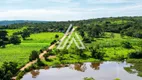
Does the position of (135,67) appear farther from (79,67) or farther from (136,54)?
(79,67)

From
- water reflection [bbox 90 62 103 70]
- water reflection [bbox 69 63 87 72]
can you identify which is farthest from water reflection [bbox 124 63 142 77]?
water reflection [bbox 69 63 87 72]

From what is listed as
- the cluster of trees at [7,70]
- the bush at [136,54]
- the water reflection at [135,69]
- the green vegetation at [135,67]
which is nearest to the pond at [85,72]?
the water reflection at [135,69]

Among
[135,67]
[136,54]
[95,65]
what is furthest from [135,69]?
[136,54]

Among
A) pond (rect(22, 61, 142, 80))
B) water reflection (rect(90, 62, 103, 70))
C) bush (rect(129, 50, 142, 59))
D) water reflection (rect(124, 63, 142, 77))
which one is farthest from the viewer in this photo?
bush (rect(129, 50, 142, 59))

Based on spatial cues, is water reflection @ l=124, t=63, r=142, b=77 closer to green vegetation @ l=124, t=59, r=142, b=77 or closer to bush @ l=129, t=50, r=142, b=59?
green vegetation @ l=124, t=59, r=142, b=77

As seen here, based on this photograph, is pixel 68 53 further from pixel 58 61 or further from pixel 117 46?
pixel 117 46

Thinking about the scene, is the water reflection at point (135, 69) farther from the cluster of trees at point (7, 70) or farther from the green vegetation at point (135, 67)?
the cluster of trees at point (7, 70)

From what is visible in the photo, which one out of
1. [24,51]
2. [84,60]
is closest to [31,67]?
[84,60]
